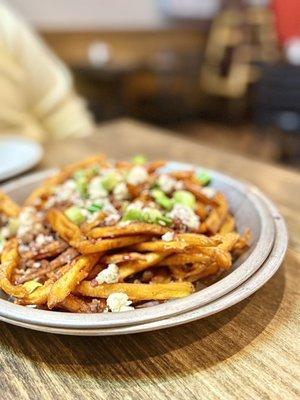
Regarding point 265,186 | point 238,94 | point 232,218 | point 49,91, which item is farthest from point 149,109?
point 232,218

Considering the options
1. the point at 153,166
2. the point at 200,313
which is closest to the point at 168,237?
the point at 200,313

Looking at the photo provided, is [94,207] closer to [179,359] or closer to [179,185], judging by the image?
[179,185]

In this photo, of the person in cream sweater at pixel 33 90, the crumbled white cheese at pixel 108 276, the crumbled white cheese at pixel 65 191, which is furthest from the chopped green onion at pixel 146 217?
the person in cream sweater at pixel 33 90

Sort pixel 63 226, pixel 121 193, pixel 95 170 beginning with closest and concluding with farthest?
pixel 63 226 → pixel 121 193 → pixel 95 170

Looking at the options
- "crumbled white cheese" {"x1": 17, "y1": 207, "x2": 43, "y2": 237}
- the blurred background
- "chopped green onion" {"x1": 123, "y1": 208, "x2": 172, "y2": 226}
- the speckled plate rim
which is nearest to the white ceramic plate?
"crumbled white cheese" {"x1": 17, "y1": 207, "x2": 43, "y2": 237}

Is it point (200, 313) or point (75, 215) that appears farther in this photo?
point (75, 215)

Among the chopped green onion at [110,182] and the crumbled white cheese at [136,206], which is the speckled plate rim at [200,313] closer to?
the crumbled white cheese at [136,206]
